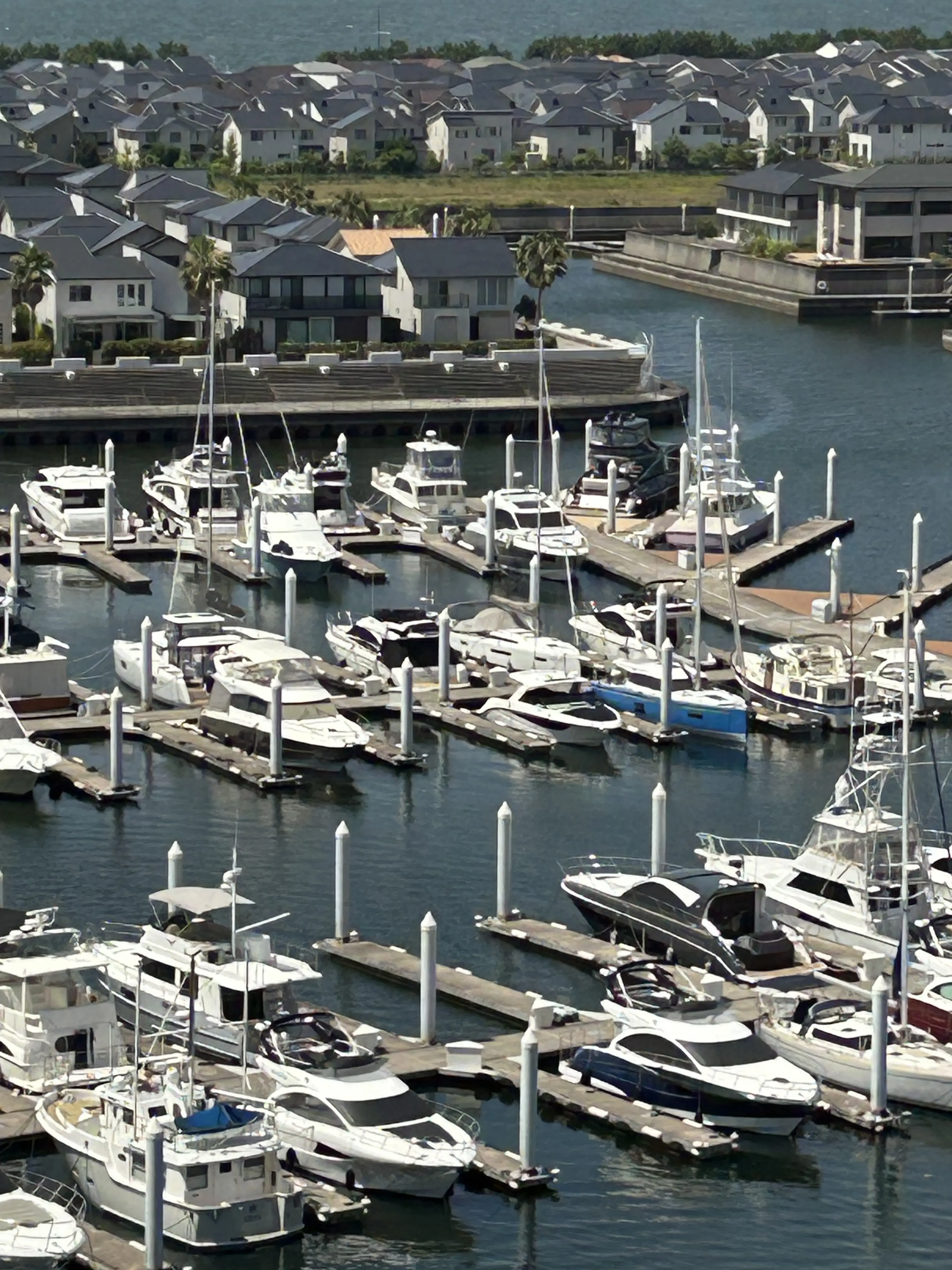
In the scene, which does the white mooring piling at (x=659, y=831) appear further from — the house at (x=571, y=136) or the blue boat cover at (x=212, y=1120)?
the house at (x=571, y=136)

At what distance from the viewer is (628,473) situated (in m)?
81.6

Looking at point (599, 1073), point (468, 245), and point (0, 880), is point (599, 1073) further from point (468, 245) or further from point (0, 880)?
point (468, 245)

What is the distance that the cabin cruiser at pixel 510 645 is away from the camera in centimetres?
6128

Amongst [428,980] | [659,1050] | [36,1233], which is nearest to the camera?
[36,1233]

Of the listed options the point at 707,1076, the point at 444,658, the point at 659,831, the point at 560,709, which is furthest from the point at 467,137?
the point at 707,1076

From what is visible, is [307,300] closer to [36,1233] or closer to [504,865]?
[504,865]

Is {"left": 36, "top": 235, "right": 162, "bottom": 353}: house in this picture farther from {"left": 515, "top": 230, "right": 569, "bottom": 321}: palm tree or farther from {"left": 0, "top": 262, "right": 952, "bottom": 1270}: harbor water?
{"left": 515, "top": 230, "right": 569, "bottom": 321}: palm tree

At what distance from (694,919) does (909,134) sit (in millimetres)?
126213

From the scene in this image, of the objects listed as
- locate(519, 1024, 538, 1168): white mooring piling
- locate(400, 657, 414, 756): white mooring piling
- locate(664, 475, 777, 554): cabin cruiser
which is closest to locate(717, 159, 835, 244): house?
locate(664, 475, 777, 554): cabin cruiser

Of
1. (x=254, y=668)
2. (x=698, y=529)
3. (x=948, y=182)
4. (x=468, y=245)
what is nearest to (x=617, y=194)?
(x=948, y=182)

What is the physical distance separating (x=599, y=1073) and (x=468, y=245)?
70.7 m

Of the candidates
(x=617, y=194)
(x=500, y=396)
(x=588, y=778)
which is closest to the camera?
(x=588, y=778)

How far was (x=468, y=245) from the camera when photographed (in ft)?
352

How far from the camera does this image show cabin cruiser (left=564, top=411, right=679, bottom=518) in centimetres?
8012
